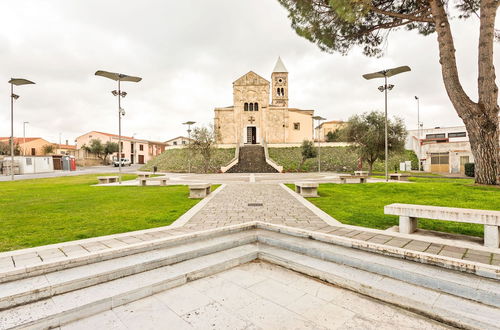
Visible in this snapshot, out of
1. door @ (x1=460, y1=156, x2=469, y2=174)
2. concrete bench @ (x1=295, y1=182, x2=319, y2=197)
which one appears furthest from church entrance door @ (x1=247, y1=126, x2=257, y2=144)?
concrete bench @ (x1=295, y1=182, x2=319, y2=197)

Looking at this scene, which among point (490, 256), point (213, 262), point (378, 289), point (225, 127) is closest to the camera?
point (378, 289)


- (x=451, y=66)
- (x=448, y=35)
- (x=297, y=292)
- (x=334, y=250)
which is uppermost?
(x=448, y=35)

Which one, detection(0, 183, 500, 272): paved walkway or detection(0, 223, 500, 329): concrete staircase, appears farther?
detection(0, 183, 500, 272): paved walkway

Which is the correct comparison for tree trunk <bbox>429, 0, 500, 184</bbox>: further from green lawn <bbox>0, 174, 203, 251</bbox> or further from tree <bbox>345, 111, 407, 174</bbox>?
tree <bbox>345, 111, 407, 174</bbox>

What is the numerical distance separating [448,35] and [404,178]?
9.63 metres

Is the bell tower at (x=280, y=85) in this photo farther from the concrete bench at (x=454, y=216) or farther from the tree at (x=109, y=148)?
the concrete bench at (x=454, y=216)

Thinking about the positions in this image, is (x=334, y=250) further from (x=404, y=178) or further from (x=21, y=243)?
(x=404, y=178)

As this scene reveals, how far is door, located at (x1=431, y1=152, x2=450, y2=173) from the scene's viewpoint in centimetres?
3134

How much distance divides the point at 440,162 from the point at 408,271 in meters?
37.0

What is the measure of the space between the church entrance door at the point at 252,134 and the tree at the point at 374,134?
2338 cm

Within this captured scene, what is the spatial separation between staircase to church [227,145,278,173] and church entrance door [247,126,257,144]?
19.1 feet

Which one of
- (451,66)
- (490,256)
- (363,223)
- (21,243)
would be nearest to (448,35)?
(451,66)

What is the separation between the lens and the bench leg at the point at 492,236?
3.64m

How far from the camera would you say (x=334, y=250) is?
3.57 metres
